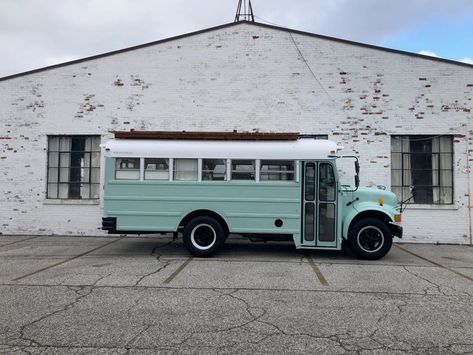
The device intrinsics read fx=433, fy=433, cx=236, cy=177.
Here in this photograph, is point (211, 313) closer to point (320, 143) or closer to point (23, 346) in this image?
point (23, 346)

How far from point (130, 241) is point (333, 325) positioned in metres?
8.39

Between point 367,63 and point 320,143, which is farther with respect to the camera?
point 367,63

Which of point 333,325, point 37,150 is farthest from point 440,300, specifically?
point 37,150

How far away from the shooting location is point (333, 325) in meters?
5.06

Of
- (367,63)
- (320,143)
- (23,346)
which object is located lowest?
(23,346)

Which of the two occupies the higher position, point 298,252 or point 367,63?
point 367,63

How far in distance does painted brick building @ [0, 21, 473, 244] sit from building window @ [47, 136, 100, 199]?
0.10 feet

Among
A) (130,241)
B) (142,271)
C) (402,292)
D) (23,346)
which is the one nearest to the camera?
(23,346)

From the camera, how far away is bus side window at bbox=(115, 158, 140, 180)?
9.67 meters

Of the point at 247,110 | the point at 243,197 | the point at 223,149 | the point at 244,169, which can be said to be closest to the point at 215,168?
the point at 223,149

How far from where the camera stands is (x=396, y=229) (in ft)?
30.5

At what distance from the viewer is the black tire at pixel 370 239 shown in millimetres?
9266

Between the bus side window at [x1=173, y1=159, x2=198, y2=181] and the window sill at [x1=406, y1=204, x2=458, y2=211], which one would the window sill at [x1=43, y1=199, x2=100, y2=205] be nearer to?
the bus side window at [x1=173, y1=159, x2=198, y2=181]

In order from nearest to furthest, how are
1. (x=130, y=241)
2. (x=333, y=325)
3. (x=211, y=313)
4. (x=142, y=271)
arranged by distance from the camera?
(x=333, y=325) → (x=211, y=313) → (x=142, y=271) → (x=130, y=241)
